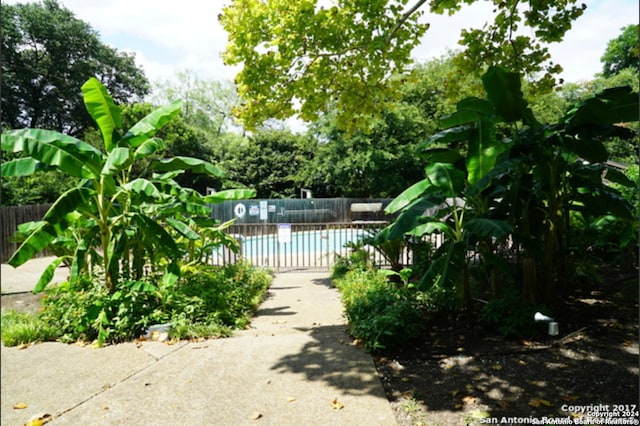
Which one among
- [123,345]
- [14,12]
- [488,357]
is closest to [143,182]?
[123,345]

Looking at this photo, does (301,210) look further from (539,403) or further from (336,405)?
(539,403)

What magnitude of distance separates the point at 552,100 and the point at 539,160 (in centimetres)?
2563

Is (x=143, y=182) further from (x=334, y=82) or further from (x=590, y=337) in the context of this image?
(x=590, y=337)

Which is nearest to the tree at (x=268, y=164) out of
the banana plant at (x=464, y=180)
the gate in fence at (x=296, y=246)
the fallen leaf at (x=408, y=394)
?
the gate in fence at (x=296, y=246)

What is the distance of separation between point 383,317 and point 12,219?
12675 millimetres

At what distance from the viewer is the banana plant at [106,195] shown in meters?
4.55

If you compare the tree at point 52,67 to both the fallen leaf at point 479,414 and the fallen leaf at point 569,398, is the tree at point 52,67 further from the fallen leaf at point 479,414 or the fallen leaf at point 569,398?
the fallen leaf at point 569,398

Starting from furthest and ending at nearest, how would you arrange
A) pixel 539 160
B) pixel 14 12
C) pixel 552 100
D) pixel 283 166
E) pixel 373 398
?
pixel 283 166
pixel 552 100
pixel 14 12
pixel 539 160
pixel 373 398

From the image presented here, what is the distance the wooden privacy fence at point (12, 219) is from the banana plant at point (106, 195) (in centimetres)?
747

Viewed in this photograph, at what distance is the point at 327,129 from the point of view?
2608 cm

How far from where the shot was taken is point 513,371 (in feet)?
12.1

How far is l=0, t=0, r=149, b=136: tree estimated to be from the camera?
20950 millimetres

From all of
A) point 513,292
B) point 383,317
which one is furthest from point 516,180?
point 383,317

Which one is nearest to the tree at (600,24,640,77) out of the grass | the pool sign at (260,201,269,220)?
the pool sign at (260,201,269,220)
